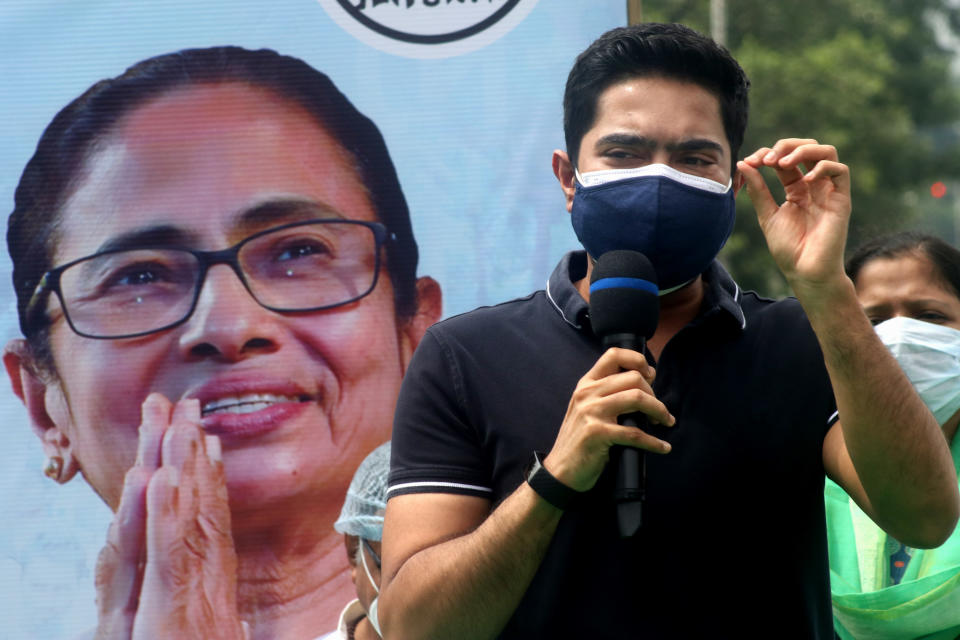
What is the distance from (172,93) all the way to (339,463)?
3.82ft

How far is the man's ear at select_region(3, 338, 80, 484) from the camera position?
3275 millimetres

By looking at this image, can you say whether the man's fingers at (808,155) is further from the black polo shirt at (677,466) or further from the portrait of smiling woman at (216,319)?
the portrait of smiling woman at (216,319)

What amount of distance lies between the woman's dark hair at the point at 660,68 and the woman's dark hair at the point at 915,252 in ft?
4.47

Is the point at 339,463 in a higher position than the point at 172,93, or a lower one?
lower

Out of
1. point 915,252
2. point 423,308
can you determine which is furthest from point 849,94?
point 423,308

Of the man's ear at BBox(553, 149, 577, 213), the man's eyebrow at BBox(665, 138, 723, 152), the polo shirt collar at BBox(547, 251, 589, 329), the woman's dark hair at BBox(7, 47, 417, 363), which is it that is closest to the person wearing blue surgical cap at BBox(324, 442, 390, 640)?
the woman's dark hair at BBox(7, 47, 417, 363)

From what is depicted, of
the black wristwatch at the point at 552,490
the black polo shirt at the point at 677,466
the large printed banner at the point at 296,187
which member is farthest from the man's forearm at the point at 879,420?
the large printed banner at the point at 296,187

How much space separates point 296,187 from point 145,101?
0.49 m

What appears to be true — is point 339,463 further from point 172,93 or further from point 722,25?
point 722,25

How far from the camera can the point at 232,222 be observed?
10.8 feet

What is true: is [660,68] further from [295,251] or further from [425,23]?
[295,251]

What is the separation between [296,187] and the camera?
332cm

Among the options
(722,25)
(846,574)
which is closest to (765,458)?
(846,574)

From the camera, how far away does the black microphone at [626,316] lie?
1786mm
